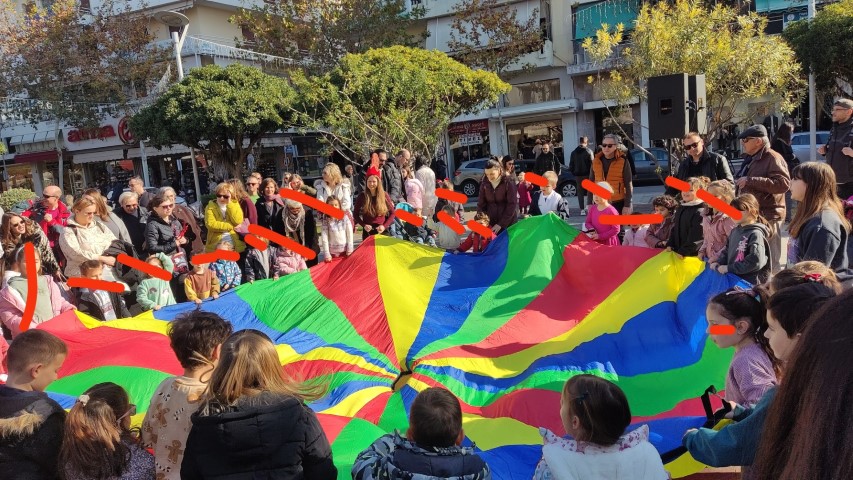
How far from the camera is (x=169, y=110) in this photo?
16.4 m

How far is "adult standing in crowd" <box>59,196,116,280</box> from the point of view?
19.8 ft

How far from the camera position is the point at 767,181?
556 centimetres

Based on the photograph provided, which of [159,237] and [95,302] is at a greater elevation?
[159,237]

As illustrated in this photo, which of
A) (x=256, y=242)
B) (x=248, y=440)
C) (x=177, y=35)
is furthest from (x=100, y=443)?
(x=177, y=35)

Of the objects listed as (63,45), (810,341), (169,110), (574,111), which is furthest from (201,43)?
(810,341)

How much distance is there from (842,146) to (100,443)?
267 inches

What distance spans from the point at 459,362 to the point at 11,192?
42.2 feet

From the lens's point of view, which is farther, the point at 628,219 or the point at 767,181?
the point at 628,219

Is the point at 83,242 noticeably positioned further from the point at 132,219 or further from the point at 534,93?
the point at 534,93

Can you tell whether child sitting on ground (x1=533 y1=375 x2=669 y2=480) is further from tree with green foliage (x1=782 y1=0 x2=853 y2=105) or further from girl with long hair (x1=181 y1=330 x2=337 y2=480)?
tree with green foliage (x1=782 y1=0 x2=853 y2=105)

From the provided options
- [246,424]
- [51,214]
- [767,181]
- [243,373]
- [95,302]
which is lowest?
[95,302]

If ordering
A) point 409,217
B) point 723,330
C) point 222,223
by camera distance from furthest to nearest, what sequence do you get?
1. point 409,217
2. point 222,223
3. point 723,330

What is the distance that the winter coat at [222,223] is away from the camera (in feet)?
22.2

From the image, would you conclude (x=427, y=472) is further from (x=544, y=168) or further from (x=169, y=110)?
(x=169, y=110)
